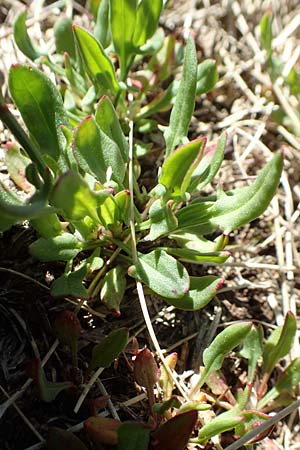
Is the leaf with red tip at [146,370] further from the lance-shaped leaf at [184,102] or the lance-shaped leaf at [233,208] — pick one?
the lance-shaped leaf at [184,102]

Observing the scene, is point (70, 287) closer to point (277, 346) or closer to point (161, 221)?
point (161, 221)

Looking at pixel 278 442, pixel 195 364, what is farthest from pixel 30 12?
pixel 278 442

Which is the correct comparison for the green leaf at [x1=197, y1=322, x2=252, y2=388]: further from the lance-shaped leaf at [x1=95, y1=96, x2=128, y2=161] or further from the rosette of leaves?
the lance-shaped leaf at [x1=95, y1=96, x2=128, y2=161]

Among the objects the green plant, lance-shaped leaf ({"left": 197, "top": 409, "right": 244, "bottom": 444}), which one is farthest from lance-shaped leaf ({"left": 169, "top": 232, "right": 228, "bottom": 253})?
the green plant

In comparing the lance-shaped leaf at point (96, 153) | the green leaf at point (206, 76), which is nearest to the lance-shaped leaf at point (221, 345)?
the lance-shaped leaf at point (96, 153)

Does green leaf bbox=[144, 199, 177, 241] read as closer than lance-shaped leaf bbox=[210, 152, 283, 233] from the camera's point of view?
No
